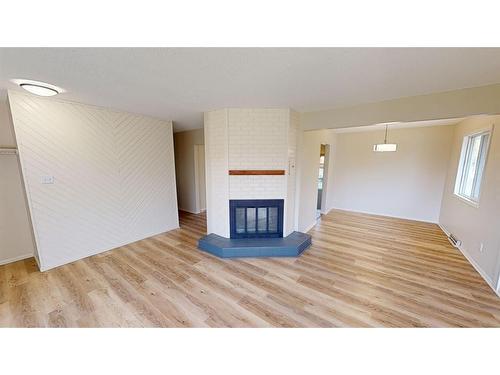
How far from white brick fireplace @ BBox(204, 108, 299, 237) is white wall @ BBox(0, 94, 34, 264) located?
267 cm

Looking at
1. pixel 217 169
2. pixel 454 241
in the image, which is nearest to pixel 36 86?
pixel 217 169

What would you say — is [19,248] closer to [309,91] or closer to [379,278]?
[309,91]

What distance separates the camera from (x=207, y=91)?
2211 millimetres

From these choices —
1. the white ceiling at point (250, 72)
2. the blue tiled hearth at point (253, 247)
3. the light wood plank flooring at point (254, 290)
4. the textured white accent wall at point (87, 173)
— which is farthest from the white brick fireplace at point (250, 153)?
the textured white accent wall at point (87, 173)

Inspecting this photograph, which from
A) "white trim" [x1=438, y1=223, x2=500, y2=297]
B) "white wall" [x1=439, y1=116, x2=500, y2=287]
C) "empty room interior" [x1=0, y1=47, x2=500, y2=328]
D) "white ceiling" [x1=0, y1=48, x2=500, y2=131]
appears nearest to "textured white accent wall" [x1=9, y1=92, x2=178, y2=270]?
"empty room interior" [x1=0, y1=47, x2=500, y2=328]

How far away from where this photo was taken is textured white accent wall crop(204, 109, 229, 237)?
3031mm

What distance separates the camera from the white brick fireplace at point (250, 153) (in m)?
2.96

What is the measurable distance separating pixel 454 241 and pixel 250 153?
154 inches

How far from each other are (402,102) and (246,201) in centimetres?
249

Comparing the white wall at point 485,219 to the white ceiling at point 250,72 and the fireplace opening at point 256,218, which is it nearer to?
the white ceiling at point 250,72

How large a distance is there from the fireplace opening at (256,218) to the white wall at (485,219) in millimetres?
2632

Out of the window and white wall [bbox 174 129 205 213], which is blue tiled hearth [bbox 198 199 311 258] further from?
the window

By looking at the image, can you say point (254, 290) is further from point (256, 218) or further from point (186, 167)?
point (186, 167)

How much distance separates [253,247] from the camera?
Answer: 2.94m
